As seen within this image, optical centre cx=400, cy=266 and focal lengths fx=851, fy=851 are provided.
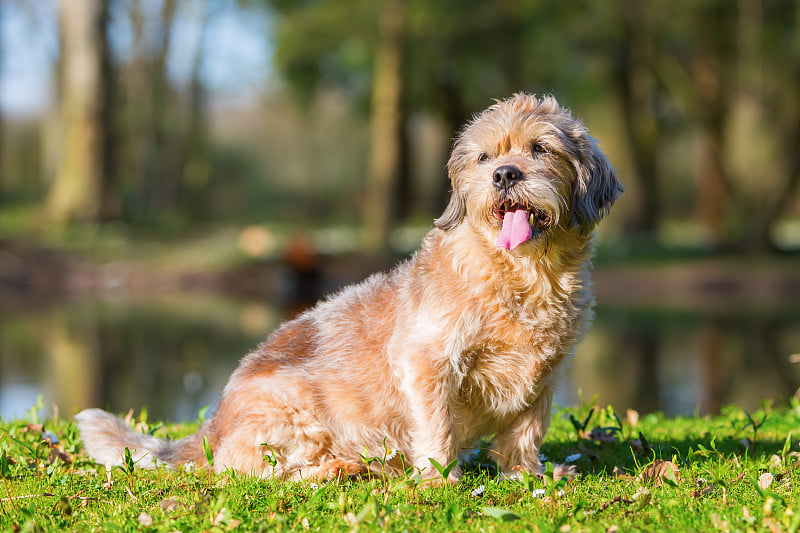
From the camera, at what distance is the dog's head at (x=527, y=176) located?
446 cm

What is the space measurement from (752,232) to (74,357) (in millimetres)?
17243

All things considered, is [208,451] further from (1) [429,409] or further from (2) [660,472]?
(2) [660,472]

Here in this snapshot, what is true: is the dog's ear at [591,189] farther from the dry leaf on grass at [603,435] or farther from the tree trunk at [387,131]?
the tree trunk at [387,131]

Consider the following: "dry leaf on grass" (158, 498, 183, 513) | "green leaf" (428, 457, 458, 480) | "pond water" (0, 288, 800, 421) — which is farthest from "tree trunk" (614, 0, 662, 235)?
"dry leaf on grass" (158, 498, 183, 513)

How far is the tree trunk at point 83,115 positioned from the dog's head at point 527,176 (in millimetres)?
20405

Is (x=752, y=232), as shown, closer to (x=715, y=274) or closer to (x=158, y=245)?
(x=715, y=274)

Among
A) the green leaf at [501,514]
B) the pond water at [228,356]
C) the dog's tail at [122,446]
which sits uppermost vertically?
the green leaf at [501,514]

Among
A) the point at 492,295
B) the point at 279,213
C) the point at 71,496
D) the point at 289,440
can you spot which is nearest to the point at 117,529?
the point at 71,496

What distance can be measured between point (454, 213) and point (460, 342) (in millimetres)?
750

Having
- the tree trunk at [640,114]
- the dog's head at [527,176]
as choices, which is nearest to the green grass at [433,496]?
the dog's head at [527,176]

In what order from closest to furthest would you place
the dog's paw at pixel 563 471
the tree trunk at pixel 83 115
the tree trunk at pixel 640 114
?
1. the dog's paw at pixel 563 471
2. the tree trunk at pixel 83 115
3. the tree trunk at pixel 640 114

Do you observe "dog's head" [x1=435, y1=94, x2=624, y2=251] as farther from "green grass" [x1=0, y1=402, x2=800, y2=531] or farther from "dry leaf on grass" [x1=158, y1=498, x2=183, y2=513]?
"dry leaf on grass" [x1=158, y1=498, x2=183, y2=513]

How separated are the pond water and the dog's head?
2459mm

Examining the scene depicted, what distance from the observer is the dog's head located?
4461mm
